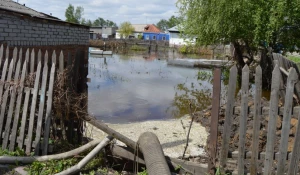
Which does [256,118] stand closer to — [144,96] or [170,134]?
[170,134]

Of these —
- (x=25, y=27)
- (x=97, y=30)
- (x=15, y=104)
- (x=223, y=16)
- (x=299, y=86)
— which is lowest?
(x=15, y=104)

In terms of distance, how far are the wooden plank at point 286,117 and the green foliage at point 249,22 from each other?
11.9 meters

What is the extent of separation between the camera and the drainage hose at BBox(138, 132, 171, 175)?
380 cm

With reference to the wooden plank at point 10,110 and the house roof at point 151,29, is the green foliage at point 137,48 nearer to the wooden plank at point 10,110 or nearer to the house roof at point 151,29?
the house roof at point 151,29

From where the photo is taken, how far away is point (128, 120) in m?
9.54

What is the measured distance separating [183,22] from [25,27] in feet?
38.2

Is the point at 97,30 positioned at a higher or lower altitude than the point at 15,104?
higher

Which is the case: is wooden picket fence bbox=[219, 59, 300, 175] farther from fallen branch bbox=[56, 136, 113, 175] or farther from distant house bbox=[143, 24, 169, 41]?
distant house bbox=[143, 24, 169, 41]

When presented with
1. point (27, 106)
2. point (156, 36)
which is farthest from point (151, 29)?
point (27, 106)

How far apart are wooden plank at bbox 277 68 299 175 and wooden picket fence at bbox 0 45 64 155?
10.4 ft

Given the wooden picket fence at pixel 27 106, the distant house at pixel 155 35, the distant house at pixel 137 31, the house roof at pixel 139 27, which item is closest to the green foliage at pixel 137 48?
the distant house at pixel 155 35

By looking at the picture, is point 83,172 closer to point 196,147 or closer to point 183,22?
point 196,147

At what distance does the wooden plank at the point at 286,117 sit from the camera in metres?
3.39

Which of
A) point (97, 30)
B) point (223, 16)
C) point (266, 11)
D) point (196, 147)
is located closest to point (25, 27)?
point (196, 147)
